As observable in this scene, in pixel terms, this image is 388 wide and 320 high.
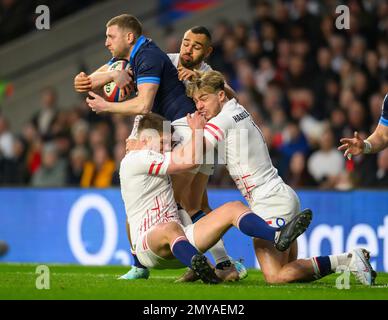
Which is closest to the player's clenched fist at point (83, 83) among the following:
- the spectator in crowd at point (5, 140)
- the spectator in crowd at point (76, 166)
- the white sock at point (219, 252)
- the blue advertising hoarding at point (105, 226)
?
the white sock at point (219, 252)

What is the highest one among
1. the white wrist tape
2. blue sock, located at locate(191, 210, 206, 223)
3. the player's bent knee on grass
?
the white wrist tape

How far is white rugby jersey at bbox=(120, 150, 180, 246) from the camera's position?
7.93 meters

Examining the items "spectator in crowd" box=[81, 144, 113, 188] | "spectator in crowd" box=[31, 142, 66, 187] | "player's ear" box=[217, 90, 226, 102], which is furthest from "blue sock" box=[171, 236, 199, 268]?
"spectator in crowd" box=[31, 142, 66, 187]

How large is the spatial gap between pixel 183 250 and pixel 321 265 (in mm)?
1161

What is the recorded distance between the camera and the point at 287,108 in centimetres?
1470

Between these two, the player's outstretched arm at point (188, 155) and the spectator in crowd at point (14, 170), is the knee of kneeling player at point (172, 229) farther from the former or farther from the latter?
the spectator in crowd at point (14, 170)

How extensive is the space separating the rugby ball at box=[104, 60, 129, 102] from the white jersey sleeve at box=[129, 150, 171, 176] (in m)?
1.01

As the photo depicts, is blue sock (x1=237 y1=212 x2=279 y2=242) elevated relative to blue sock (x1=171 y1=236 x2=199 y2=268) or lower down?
elevated

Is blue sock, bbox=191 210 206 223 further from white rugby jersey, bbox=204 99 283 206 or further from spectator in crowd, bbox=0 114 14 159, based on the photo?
spectator in crowd, bbox=0 114 14 159

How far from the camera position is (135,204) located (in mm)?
8031

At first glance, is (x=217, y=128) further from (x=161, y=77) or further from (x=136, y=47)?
(x=136, y=47)

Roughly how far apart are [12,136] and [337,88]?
229 inches

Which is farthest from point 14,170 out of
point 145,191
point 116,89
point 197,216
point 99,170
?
point 145,191

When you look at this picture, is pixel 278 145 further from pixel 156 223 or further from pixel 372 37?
pixel 156 223
